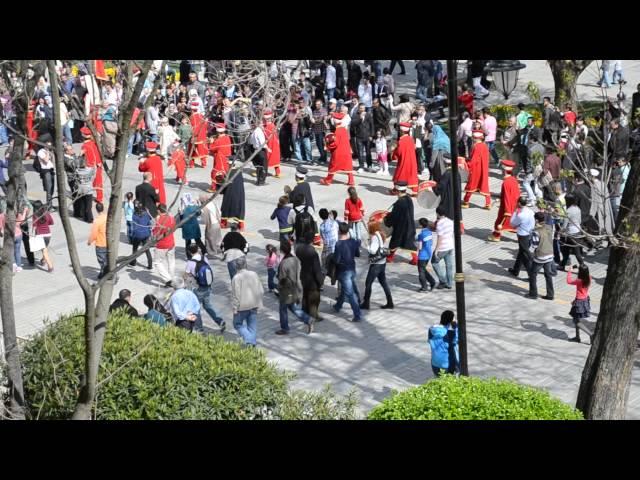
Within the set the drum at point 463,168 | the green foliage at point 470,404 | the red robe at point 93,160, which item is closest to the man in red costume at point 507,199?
the drum at point 463,168

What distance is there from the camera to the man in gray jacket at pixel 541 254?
604 inches

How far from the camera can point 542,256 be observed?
1536 cm

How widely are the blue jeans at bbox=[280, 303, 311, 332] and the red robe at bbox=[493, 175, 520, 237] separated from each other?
4523mm

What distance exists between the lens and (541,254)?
1535 centimetres

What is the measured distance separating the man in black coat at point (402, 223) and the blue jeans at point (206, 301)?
11.1 feet

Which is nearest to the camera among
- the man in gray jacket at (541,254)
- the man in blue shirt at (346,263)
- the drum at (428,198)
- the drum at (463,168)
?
the man in blue shirt at (346,263)

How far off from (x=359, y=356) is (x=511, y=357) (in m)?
2.02

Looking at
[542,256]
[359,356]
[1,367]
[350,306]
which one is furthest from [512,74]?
[1,367]

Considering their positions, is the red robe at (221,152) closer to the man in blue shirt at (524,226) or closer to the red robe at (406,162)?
the red robe at (406,162)

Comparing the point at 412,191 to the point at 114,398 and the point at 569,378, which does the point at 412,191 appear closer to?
the point at 569,378

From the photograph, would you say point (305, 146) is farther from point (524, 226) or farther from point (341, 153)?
point (524, 226)

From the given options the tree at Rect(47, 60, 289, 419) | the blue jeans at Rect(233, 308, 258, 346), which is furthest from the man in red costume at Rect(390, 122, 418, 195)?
the tree at Rect(47, 60, 289, 419)

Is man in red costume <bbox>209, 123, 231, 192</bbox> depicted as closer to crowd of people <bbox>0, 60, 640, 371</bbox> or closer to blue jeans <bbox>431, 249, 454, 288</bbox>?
crowd of people <bbox>0, 60, 640, 371</bbox>

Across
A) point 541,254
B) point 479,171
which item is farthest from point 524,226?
point 479,171
